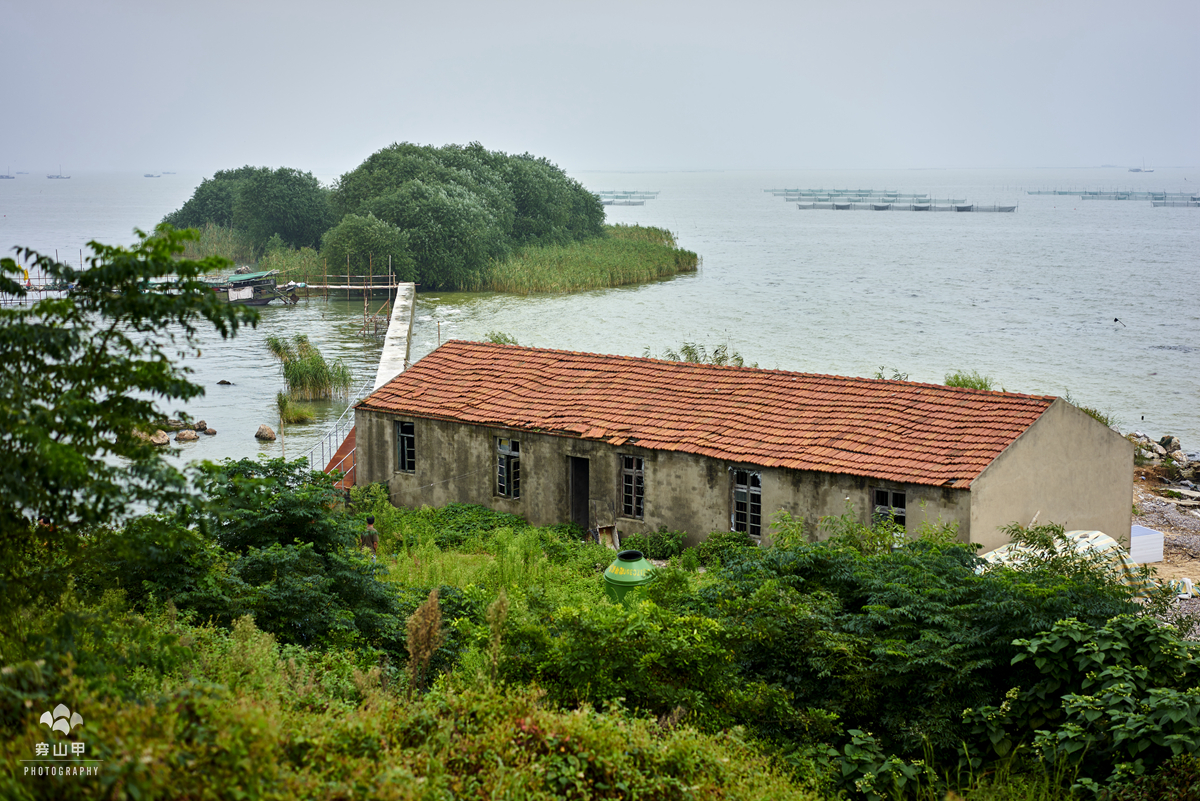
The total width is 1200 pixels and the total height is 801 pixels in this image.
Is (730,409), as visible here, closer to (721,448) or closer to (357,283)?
(721,448)

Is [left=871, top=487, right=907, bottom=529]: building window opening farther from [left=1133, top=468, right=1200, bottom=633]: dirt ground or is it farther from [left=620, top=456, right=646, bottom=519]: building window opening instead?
[left=1133, top=468, right=1200, bottom=633]: dirt ground

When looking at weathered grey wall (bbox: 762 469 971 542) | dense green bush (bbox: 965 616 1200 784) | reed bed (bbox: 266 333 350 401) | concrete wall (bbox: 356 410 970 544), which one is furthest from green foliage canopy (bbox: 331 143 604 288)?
dense green bush (bbox: 965 616 1200 784)

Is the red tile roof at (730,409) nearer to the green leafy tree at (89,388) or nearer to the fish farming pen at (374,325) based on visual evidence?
the green leafy tree at (89,388)

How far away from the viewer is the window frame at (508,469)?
23.1 meters

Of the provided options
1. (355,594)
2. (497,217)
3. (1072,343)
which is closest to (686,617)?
(355,594)

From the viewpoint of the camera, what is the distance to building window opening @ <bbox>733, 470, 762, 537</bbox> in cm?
2023

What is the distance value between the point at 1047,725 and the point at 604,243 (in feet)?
273

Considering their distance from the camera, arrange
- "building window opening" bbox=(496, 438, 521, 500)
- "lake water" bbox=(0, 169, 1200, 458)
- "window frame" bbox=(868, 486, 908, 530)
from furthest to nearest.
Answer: "lake water" bbox=(0, 169, 1200, 458)
"building window opening" bbox=(496, 438, 521, 500)
"window frame" bbox=(868, 486, 908, 530)

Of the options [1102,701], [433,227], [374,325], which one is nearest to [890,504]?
[1102,701]

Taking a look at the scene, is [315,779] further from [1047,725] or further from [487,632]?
[1047,725]

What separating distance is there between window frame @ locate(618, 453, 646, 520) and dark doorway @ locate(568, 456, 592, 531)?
1096 mm

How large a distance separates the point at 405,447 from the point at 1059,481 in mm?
14314

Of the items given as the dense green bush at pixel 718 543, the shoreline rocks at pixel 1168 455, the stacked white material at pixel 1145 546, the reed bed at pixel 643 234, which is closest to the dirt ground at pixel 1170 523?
the stacked white material at pixel 1145 546

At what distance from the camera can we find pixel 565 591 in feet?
52.2
